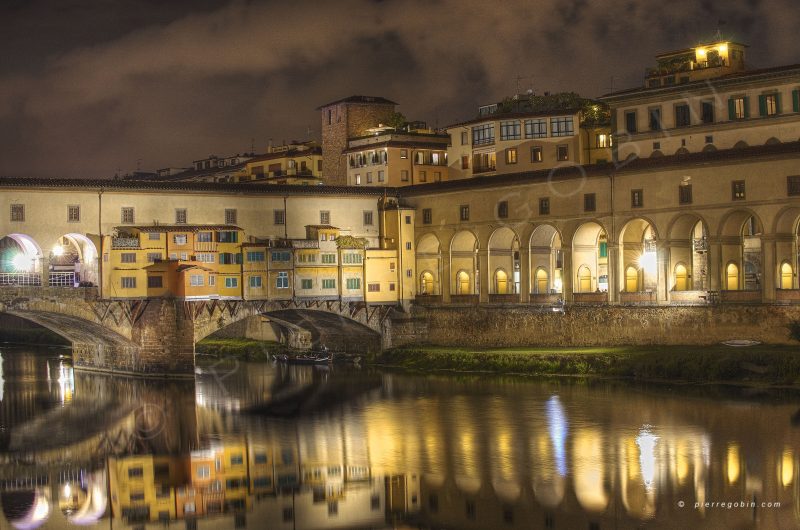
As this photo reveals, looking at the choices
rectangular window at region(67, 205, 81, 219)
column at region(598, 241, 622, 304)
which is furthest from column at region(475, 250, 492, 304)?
rectangular window at region(67, 205, 81, 219)

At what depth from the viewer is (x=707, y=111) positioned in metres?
53.7

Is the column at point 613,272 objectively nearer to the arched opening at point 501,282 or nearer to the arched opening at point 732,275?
the arched opening at point 732,275

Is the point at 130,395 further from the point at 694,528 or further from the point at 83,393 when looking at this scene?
the point at 694,528

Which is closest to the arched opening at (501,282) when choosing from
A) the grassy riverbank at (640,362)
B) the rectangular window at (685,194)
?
the grassy riverbank at (640,362)

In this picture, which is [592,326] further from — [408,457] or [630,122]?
[408,457]

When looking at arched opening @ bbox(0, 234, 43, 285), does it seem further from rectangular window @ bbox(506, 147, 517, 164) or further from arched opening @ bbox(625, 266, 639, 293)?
rectangular window @ bbox(506, 147, 517, 164)

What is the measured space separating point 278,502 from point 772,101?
3222cm

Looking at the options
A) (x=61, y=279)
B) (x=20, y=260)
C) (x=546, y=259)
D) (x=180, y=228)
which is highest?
(x=180, y=228)

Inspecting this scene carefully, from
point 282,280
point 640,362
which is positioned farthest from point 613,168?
point 282,280

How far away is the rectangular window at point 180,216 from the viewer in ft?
175

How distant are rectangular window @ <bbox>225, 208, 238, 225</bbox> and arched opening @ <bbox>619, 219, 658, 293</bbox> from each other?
17.5 meters

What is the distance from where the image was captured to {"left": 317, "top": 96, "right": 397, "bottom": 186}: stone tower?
246 feet

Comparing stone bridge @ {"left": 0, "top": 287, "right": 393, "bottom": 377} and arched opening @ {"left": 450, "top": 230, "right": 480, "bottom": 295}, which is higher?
arched opening @ {"left": 450, "top": 230, "right": 480, "bottom": 295}

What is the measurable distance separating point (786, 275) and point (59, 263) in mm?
31025
